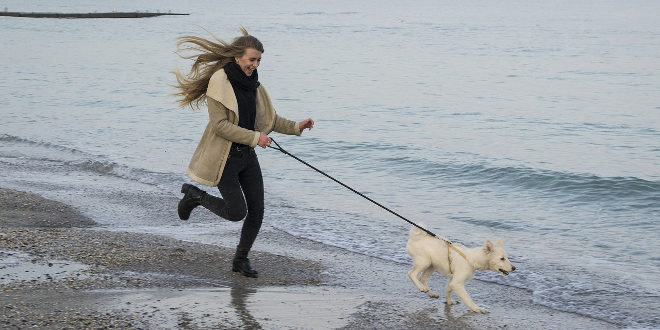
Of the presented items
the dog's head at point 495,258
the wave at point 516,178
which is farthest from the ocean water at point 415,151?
the dog's head at point 495,258

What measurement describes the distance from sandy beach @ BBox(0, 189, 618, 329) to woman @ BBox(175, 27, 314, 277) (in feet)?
2.41

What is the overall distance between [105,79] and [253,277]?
2840cm

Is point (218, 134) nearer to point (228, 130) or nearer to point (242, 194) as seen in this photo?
point (228, 130)

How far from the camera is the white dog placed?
6.49 m

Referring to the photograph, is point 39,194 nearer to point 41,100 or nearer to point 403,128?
point 403,128

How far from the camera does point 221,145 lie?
6484mm

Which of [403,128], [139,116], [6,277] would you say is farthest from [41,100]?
[6,277]

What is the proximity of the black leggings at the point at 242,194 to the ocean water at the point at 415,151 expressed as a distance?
1.43 meters

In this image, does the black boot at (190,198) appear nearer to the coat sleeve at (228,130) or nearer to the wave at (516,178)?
the coat sleeve at (228,130)

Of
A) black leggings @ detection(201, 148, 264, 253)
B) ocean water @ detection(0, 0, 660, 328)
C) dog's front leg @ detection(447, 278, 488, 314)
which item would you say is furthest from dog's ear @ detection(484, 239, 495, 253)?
black leggings @ detection(201, 148, 264, 253)

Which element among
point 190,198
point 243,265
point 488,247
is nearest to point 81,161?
point 190,198

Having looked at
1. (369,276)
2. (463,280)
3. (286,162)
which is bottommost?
(286,162)

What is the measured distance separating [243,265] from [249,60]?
178cm

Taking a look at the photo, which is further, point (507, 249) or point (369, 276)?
point (507, 249)
